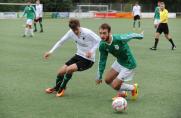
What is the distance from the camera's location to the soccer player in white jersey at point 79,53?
31.9 ft

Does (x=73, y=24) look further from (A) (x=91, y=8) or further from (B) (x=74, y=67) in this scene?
(A) (x=91, y=8)

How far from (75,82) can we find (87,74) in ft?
4.38

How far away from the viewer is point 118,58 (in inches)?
360

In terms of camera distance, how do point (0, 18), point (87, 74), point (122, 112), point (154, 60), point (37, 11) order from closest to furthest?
point (122, 112) < point (87, 74) < point (154, 60) < point (37, 11) < point (0, 18)

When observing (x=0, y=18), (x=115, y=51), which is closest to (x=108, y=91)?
(x=115, y=51)

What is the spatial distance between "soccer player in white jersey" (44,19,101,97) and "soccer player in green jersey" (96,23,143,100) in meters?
0.73

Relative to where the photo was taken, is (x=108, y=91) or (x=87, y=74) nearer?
(x=108, y=91)

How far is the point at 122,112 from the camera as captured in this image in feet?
27.1

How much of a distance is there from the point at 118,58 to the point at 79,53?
1169 millimetres

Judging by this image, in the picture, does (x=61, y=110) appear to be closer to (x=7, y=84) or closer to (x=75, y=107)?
(x=75, y=107)

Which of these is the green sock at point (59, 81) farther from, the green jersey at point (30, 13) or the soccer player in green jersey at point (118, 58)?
the green jersey at point (30, 13)

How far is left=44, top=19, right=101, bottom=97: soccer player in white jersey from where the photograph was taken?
973 cm

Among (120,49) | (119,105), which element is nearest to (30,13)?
(120,49)

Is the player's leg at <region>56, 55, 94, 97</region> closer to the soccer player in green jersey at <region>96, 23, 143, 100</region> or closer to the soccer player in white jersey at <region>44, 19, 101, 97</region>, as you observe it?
the soccer player in white jersey at <region>44, 19, 101, 97</region>
